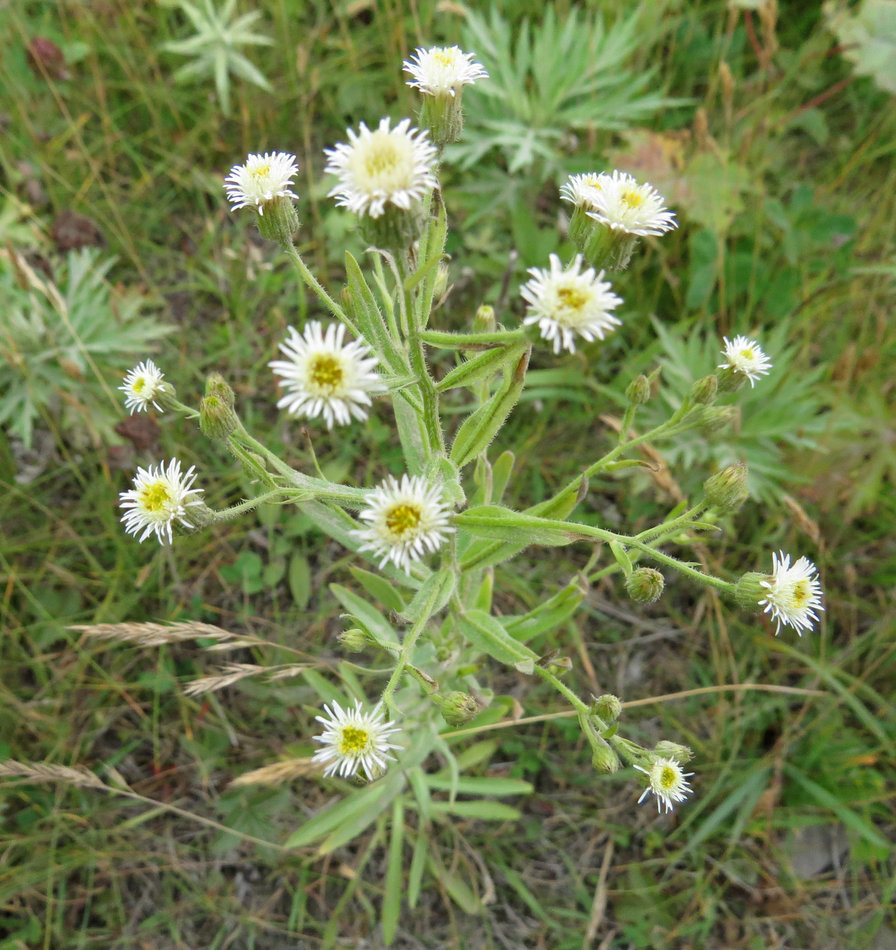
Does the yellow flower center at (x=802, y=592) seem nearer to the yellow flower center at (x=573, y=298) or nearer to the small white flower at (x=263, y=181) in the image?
the yellow flower center at (x=573, y=298)

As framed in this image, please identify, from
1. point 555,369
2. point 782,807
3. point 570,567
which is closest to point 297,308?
point 555,369

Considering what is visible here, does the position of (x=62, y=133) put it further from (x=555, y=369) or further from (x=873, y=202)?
(x=873, y=202)

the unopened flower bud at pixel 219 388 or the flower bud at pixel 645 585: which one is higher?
the unopened flower bud at pixel 219 388

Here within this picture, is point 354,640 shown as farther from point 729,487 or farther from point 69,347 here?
point 69,347

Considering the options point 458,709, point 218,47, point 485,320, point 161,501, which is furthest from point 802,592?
point 218,47

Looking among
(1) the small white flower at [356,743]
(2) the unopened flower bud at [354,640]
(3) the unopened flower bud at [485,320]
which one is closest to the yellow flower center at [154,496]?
(2) the unopened flower bud at [354,640]

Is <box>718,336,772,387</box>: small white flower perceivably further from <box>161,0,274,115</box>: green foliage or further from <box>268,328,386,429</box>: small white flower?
<box>161,0,274,115</box>: green foliage
